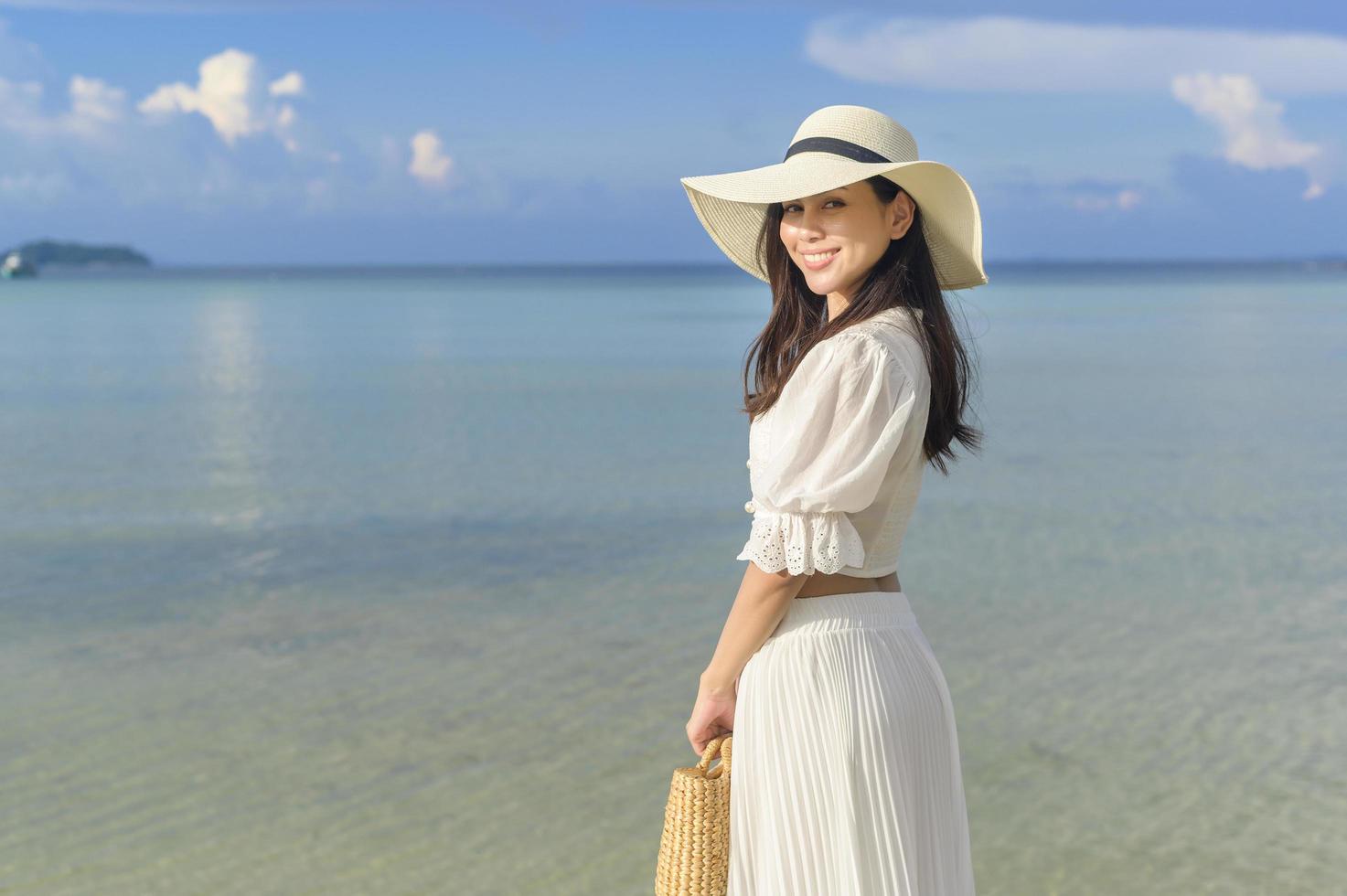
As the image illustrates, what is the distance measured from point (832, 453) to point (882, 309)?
1.01 feet

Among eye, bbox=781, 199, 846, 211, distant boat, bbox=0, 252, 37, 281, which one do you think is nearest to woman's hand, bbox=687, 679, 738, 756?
eye, bbox=781, 199, 846, 211

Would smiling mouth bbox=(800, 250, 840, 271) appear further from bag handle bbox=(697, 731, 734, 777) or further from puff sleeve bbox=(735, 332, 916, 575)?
bag handle bbox=(697, 731, 734, 777)

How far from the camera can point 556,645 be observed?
262 inches

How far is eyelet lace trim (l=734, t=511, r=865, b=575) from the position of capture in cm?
231

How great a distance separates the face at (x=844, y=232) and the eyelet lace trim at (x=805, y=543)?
0.45 metres

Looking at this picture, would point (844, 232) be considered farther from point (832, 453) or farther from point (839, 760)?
point (839, 760)

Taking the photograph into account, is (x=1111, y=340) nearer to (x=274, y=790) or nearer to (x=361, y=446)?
(x=361, y=446)

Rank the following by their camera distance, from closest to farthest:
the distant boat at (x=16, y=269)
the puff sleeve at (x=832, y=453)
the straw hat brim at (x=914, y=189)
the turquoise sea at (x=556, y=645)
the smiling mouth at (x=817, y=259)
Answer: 1. the puff sleeve at (x=832, y=453)
2. the straw hat brim at (x=914, y=189)
3. the smiling mouth at (x=817, y=259)
4. the turquoise sea at (x=556, y=645)
5. the distant boat at (x=16, y=269)

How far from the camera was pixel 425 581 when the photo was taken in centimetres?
788

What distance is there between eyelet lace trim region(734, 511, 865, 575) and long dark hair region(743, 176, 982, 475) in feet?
0.84

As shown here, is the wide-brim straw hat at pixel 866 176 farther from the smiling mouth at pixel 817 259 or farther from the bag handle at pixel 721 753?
the bag handle at pixel 721 753

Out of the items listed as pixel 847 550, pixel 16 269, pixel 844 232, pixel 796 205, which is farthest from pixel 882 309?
pixel 16 269

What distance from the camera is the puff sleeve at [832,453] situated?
2.29 m

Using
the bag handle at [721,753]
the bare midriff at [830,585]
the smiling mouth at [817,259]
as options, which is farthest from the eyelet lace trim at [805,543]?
the smiling mouth at [817,259]
